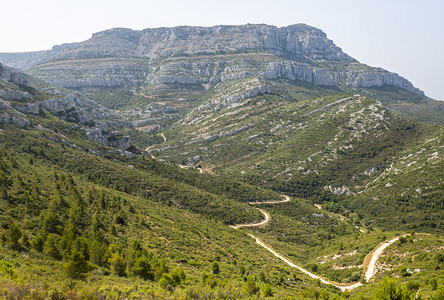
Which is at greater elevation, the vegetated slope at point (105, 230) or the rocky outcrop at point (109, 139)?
the rocky outcrop at point (109, 139)

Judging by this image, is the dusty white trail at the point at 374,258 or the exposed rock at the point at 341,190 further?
the exposed rock at the point at 341,190

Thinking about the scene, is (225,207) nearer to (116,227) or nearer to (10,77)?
(116,227)

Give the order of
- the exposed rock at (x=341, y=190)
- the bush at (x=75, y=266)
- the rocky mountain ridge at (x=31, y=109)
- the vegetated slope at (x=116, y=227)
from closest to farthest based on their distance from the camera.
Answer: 1. the bush at (x=75, y=266)
2. the vegetated slope at (x=116, y=227)
3. the rocky mountain ridge at (x=31, y=109)
4. the exposed rock at (x=341, y=190)

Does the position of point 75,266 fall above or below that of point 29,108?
below

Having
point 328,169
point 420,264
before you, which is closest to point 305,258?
point 420,264

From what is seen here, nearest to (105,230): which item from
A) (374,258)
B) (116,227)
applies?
(116,227)

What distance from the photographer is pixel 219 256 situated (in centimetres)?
4931

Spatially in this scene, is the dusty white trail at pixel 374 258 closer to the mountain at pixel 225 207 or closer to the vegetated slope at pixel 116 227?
the mountain at pixel 225 207

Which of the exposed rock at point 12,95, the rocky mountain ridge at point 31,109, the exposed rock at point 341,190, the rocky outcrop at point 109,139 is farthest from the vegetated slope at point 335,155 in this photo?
the exposed rock at point 12,95

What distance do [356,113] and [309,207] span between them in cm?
9707

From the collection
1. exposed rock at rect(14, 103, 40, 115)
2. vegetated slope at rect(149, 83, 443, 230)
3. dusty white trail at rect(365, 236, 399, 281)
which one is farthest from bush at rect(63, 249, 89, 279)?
exposed rock at rect(14, 103, 40, 115)

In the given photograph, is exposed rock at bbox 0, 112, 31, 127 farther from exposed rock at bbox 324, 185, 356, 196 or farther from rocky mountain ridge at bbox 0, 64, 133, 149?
exposed rock at bbox 324, 185, 356, 196

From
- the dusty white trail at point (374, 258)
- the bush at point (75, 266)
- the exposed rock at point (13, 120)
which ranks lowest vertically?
the dusty white trail at point (374, 258)

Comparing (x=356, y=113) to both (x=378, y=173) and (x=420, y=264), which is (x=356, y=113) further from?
(x=420, y=264)
